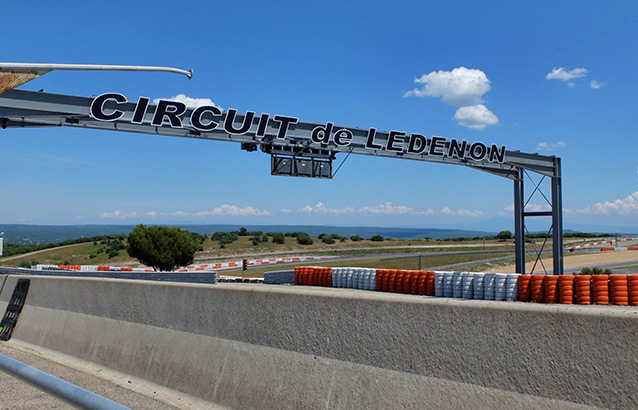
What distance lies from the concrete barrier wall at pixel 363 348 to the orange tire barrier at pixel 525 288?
16161 mm

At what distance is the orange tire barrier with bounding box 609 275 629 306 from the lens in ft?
64.3

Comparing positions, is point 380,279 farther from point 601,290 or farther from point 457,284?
point 601,290

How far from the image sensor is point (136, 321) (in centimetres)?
1046

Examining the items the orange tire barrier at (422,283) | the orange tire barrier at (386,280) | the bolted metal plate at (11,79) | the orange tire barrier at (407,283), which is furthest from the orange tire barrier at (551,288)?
the bolted metal plate at (11,79)

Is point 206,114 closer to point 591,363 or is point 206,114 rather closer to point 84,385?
point 84,385

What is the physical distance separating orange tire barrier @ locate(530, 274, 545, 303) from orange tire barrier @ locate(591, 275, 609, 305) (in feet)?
6.50

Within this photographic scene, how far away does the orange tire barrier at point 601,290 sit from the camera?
65.0 feet

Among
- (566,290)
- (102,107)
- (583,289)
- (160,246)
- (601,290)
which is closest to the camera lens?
(102,107)

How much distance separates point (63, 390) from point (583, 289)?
2052 centimetres

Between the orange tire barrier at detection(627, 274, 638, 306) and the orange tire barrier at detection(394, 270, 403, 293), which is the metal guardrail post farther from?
the orange tire barrier at detection(394, 270, 403, 293)

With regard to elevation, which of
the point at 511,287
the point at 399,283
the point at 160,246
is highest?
the point at 160,246

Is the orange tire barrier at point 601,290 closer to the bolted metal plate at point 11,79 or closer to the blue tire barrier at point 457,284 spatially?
the blue tire barrier at point 457,284

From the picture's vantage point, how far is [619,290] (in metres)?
19.7

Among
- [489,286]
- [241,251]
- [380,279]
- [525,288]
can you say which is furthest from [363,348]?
[241,251]
